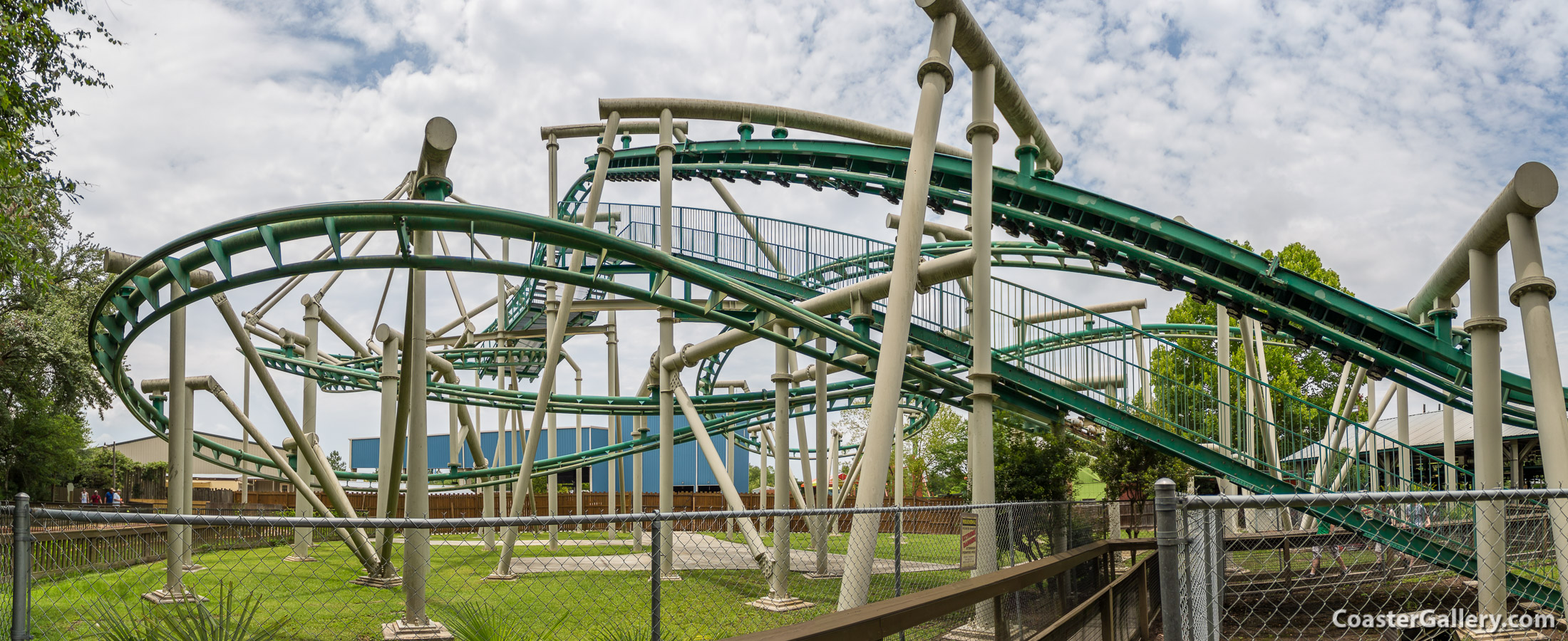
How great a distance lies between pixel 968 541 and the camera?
33.9 ft

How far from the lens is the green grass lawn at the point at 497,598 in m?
8.59

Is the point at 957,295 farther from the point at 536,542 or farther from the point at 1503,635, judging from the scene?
the point at 536,542

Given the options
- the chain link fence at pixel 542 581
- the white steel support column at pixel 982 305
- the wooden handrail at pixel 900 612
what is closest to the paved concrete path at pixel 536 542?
the chain link fence at pixel 542 581

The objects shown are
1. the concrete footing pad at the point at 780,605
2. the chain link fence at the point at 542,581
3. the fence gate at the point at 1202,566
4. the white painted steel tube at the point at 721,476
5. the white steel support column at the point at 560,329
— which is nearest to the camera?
the fence gate at the point at 1202,566

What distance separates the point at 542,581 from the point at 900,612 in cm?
918

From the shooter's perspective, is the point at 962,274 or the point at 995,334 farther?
the point at 995,334

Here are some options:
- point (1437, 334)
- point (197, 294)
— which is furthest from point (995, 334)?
point (197, 294)

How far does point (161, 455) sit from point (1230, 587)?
232ft

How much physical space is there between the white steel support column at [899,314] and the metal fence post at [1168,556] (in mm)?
4718

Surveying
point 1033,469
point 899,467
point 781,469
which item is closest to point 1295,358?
point 899,467

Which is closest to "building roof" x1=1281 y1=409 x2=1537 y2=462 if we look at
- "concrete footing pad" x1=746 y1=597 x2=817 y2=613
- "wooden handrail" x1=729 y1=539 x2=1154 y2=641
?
"concrete footing pad" x1=746 y1=597 x2=817 y2=613

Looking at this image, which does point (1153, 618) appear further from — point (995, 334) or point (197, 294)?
point (197, 294)

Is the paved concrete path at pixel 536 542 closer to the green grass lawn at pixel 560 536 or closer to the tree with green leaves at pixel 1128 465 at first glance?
the green grass lawn at pixel 560 536

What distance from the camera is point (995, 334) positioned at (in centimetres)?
1477
